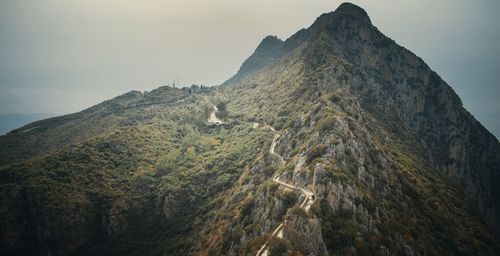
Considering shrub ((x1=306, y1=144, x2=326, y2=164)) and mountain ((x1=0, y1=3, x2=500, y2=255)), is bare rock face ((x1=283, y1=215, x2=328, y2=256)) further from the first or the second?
shrub ((x1=306, y1=144, x2=326, y2=164))

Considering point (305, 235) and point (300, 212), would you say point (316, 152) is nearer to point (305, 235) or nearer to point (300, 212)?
point (300, 212)

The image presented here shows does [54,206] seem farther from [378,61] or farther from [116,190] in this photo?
[378,61]

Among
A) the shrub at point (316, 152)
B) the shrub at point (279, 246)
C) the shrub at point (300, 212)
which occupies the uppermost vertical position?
the shrub at point (316, 152)

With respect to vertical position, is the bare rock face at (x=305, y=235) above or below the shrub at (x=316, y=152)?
below

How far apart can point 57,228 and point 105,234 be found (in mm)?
17030

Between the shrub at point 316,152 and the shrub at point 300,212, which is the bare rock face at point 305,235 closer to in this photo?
the shrub at point 300,212

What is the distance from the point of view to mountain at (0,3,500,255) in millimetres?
67062

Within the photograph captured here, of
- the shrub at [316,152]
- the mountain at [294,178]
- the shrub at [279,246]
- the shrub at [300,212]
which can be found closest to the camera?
the shrub at [279,246]

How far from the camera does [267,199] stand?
249ft

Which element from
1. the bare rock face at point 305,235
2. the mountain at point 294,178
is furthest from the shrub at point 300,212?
the bare rock face at point 305,235

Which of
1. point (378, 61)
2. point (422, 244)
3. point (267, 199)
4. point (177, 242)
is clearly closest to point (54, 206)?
point (177, 242)

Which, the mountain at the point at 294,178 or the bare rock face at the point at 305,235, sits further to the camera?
the mountain at the point at 294,178

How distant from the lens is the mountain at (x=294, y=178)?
67062 mm

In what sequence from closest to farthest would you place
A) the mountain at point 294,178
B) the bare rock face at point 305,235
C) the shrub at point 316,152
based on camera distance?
the bare rock face at point 305,235 < the mountain at point 294,178 < the shrub at point 316,152
